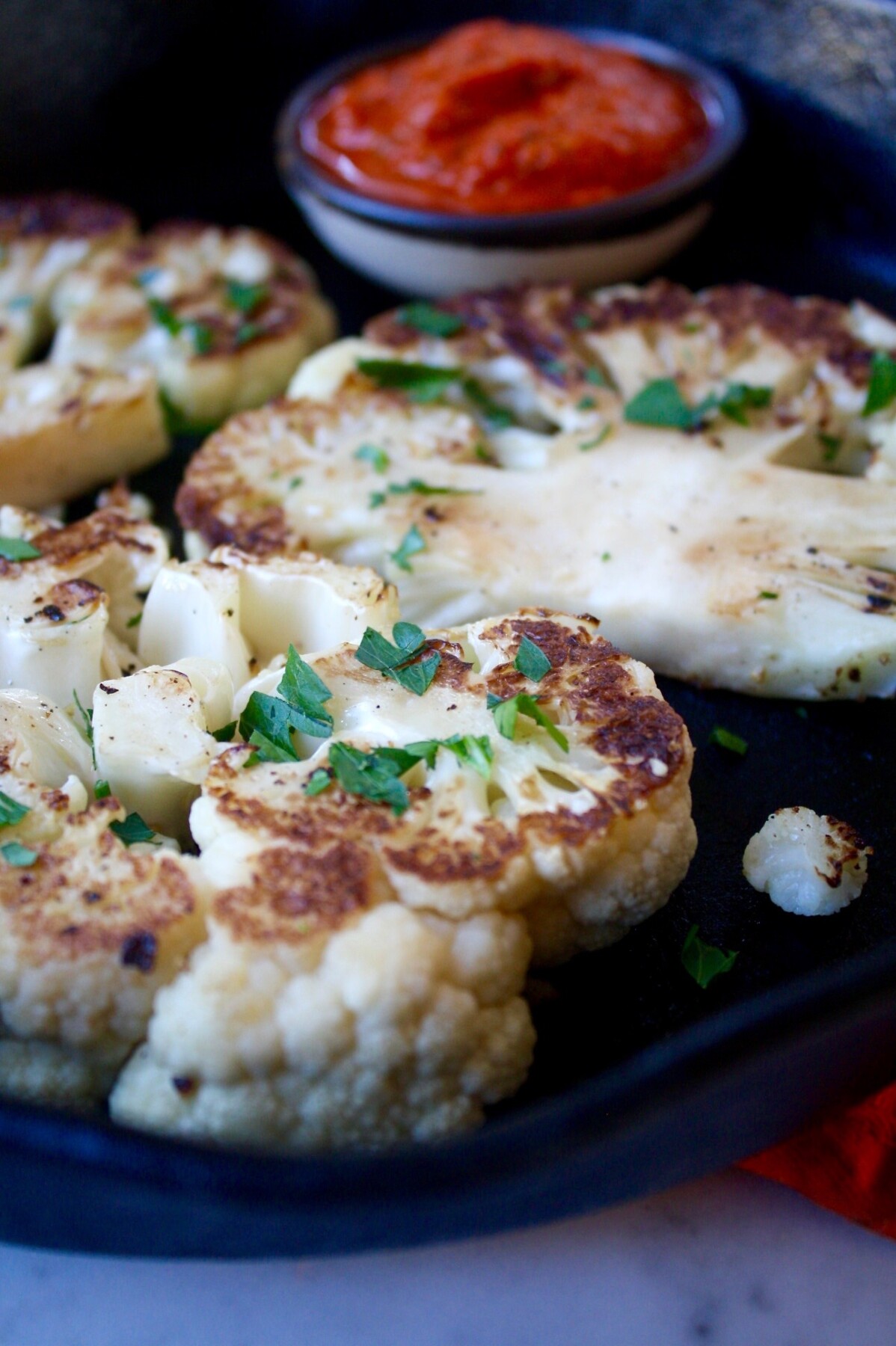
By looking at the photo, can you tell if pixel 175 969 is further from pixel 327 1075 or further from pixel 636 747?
pixel 636 747

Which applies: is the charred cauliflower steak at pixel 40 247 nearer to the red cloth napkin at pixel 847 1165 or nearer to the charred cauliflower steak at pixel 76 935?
the charred cauliflower steak at pixel 76 935

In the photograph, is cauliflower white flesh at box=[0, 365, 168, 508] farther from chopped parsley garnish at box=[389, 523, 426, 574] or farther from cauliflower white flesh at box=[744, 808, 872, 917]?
cauliflower white flesh at box=[744, 808, 872, 917]

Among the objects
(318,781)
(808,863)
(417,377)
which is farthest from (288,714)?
(417,377)

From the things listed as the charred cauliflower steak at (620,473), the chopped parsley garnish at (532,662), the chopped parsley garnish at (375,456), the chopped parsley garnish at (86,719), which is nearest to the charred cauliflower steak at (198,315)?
the charred cauliflower steak at (620,473)

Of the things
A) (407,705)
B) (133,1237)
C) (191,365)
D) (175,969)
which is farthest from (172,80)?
(133,1237)

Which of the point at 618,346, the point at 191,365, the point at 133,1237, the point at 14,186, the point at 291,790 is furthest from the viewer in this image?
the point at 14,186

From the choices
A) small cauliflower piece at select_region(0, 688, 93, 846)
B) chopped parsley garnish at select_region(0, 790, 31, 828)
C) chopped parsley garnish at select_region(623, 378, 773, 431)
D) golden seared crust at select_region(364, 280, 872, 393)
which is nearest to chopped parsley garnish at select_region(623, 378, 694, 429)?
chopped parsley garnish at select_region(623, 378, 773, 431)
